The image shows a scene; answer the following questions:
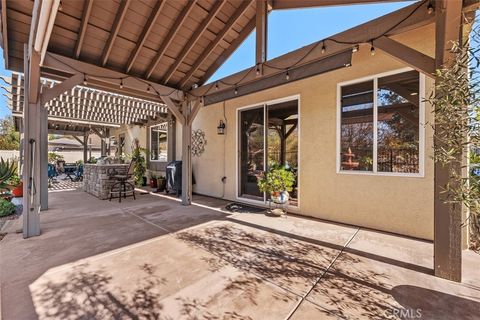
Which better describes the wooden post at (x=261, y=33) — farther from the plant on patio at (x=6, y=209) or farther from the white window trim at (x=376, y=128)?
the plant on patio at (x=6, y=209)

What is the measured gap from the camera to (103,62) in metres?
4.20

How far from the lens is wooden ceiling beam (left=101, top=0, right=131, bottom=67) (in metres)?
3.39

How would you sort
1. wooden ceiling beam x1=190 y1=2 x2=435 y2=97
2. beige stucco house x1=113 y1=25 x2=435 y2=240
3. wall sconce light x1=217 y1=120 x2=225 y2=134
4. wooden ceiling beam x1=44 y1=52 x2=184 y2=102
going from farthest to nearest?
wall sconce light x1=217 y1=120 x2=225 y2=134 < wooden ceiling beam x1=44 y1=52 x2=184 y2=102 < beige stucco house x1=113 y1=25 x2=435 y2=240 < wooden ceiling beam x1=190 y1=2 x2=435 y2=97

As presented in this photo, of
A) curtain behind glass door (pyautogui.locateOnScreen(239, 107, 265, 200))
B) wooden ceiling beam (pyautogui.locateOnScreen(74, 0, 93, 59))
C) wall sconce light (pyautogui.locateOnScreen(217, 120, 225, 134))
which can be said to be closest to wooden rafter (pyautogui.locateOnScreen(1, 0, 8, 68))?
wooden ceiling beam (pyautogui.locateOnScreen(74, 0, 93, 59))

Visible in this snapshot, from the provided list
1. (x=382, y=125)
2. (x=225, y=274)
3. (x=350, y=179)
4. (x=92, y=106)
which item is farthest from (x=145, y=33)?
(x=92, y=106)

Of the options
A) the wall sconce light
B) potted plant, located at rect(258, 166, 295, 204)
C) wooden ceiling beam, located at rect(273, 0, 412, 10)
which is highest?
wooden ceiling beam, located at rect(273, 0, 412, 10)

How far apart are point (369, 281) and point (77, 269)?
323 cm

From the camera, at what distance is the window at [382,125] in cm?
340

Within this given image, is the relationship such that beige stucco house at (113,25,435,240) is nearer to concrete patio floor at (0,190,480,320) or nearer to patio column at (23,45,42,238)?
concrete patio floor at (0,190,480,320)

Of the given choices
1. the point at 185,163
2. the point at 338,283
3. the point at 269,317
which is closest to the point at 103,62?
the point at 185,163

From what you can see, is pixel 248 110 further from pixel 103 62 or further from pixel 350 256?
pixel 350 256

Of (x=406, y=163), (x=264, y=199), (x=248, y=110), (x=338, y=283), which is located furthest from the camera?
(x=248, y=110)

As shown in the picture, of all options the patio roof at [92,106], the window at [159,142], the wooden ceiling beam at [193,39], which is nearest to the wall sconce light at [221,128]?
the wooden ceiling beam at [193,39]

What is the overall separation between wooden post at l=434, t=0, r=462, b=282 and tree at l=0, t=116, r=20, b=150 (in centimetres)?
2001
